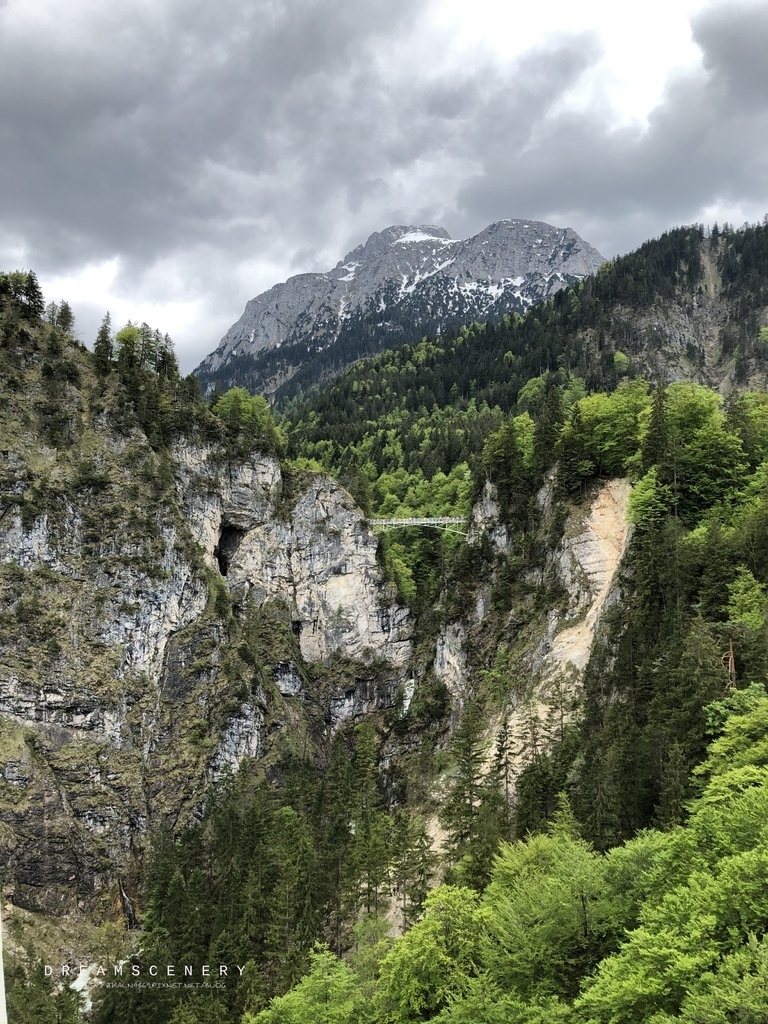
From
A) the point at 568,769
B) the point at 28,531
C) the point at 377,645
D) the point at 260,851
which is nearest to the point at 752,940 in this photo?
the point at 568,769

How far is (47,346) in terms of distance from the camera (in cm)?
7519

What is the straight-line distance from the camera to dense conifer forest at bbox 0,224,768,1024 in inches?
715

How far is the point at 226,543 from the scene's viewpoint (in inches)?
3433

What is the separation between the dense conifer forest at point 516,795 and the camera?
59.6ft

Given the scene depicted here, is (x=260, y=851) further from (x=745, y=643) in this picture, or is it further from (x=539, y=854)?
(x=745, y=643)

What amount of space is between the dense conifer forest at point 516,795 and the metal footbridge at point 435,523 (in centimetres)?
195

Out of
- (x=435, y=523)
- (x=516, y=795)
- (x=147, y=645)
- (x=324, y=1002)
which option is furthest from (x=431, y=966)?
(x=435, y=523)

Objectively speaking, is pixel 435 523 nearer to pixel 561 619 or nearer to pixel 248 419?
pixel 248 419

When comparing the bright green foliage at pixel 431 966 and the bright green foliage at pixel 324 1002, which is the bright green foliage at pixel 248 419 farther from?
the bright green foliage at pixel 431 966

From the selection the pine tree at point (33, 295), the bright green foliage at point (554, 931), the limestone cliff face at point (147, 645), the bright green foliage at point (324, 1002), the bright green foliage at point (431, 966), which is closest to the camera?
the bright green foliage at point (554, 931)

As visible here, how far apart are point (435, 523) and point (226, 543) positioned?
2637cm

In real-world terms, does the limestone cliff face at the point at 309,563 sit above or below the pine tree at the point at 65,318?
below

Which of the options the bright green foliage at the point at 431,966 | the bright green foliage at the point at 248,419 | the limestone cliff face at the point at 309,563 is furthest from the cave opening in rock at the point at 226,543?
the bright green foliage at the point at 431,966

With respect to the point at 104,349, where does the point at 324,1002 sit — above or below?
below
